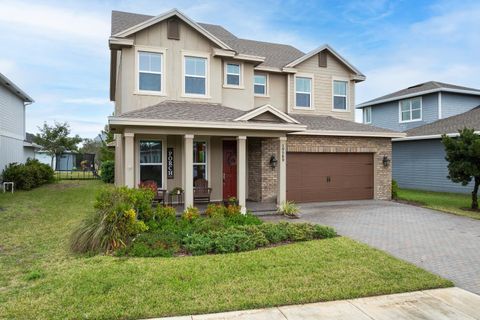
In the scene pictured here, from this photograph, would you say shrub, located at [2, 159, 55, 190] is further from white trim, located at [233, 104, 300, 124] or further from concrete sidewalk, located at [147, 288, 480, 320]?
concrete sidewalk, located at [147, 288, 480, 320]

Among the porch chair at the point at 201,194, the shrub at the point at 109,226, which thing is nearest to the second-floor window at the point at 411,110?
the porch chair at the point at 201,194

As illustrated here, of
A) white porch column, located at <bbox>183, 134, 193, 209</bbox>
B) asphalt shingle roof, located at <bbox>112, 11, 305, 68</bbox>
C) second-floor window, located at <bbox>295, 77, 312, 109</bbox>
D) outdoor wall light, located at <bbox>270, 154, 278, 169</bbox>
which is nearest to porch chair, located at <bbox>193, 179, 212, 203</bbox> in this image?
white porch column, located at <bbox>183, 134, 193, 209</bbox>

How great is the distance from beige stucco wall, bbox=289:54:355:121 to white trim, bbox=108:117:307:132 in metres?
4.92

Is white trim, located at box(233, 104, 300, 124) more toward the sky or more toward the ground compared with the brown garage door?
more toward the sky

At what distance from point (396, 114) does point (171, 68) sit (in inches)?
743

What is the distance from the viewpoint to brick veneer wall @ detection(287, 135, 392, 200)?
1437 centimetres

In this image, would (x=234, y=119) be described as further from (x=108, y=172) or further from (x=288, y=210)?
(x=108, y=172)

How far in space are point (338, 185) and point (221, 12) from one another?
34.1ft

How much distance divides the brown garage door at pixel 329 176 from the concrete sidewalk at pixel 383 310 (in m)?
9.43

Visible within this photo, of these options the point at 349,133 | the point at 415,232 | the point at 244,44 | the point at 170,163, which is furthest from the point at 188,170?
the point at 244,44

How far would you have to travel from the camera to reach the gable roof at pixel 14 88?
18922mm

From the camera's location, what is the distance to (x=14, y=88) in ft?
68.9

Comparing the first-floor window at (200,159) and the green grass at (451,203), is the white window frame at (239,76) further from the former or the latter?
the green grass at (451,203)

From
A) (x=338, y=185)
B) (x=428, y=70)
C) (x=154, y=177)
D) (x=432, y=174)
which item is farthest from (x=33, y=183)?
(x=428, y=70)
